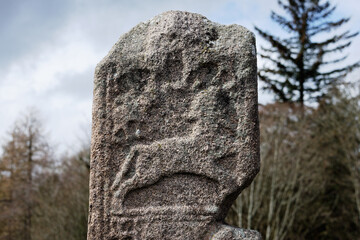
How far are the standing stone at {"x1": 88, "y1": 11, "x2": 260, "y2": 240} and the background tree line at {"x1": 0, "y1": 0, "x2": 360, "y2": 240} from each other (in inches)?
348

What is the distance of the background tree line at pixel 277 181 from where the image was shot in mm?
12750

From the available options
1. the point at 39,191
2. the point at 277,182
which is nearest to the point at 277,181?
the point at 277,182

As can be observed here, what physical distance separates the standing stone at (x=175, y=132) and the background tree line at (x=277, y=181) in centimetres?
884

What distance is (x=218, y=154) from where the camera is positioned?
3133mm

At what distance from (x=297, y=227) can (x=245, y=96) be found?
40.5ft

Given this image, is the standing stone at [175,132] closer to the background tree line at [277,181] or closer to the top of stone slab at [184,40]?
the top of stone slab at [184,40]

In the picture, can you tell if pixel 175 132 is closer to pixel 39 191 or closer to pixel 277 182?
pixel 277 182

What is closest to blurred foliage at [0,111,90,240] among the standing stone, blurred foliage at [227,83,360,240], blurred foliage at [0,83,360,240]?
blurred foliage at [0,83,360,240]

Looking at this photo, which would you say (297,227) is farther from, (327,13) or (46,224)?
(327,13)

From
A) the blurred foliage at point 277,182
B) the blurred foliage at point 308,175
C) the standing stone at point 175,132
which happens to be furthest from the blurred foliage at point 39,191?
the standing stone at point 175,132

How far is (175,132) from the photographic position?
3.19 meters

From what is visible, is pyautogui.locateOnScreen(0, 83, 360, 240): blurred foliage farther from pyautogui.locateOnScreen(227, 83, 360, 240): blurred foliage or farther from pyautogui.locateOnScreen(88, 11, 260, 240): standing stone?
pyautogui.locateOnScreen(88, 11, 260, 240): standing stone

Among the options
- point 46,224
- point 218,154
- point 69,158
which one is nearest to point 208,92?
point 218,154

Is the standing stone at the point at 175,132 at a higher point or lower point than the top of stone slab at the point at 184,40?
lower
